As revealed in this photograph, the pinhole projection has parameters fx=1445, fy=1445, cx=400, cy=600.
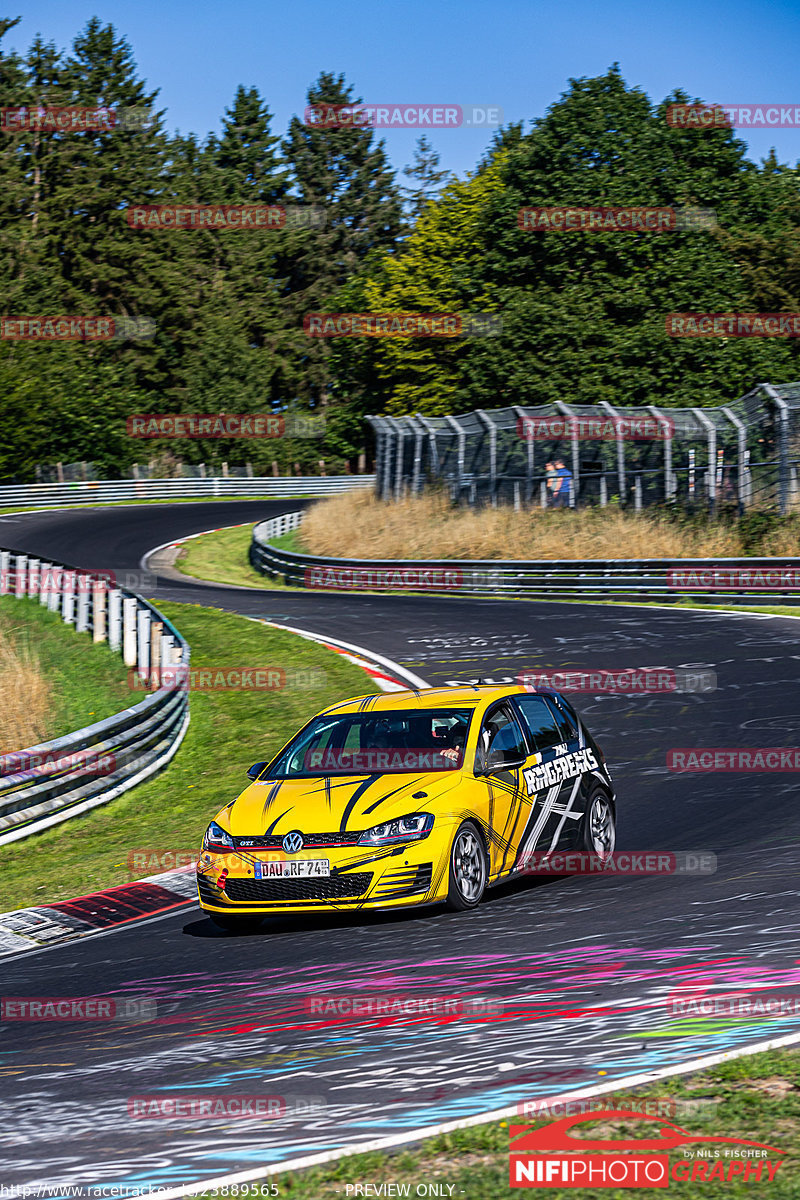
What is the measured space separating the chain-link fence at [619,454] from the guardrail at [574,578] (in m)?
2.77

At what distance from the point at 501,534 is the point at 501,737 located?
24.1 metres

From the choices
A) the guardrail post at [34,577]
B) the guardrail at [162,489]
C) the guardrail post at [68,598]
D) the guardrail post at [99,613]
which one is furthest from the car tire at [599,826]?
the guardrail at [162,489]

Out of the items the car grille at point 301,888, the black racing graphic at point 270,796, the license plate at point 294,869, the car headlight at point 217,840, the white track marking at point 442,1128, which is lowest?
the car grille at point 301,888

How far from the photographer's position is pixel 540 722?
34.4ft

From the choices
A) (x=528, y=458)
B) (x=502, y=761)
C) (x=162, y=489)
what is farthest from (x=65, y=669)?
(x=162, y=489)

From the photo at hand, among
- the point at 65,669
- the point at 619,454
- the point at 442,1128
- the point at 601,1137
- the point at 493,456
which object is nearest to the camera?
the point at 601,1137

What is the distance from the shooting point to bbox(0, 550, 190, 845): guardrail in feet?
42.3

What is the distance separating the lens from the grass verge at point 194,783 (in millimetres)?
11758

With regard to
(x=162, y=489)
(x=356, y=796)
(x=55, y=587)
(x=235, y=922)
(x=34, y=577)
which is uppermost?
(x=162, y=489)

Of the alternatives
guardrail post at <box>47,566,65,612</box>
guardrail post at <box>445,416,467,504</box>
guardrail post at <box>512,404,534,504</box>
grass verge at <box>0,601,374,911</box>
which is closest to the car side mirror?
grass verge at <box>0,601,374,911</box>

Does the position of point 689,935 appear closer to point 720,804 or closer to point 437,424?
point 720,804

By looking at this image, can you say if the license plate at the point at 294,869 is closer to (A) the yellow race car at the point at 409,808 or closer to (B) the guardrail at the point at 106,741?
(A) the yellow race car at the point at 409,808

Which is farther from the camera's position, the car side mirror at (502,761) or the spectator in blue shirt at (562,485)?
the spectator in blue shirt at (562,485)

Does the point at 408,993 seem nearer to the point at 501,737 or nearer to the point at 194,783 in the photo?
the point at 501,737
